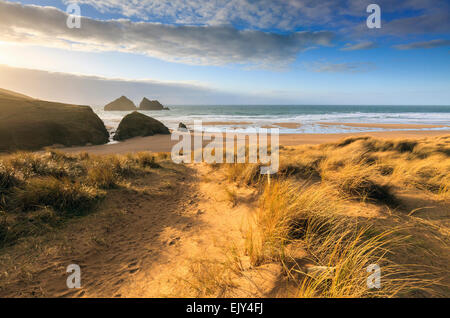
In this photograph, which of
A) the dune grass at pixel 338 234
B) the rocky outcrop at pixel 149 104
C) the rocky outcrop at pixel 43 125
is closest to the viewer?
the dune grass at pixel 338 234

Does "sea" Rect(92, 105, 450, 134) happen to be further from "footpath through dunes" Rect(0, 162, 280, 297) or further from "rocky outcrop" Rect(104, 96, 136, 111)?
"rocky outcrop" Rect(104, 96, 136, 111)

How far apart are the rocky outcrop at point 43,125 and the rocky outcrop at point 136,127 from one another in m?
2.29

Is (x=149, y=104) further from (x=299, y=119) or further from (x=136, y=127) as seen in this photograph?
(x=136, y=127)

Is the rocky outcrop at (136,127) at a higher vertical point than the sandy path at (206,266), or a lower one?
higher

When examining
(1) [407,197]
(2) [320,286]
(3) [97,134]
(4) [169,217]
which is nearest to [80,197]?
(4) [169,217]

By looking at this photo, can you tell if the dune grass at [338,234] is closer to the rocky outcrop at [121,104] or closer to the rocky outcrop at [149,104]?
the rocky outcrop at [149,104]

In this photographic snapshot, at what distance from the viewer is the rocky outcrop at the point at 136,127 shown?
20.0 meters

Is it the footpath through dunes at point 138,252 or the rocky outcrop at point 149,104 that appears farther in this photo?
the rocky outcrop at point 149,104

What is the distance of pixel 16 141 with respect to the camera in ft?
39.3

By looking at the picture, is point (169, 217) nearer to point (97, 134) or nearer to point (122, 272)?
point (122, 272)

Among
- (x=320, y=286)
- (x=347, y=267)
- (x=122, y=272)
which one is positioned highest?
(x=347, y=267)

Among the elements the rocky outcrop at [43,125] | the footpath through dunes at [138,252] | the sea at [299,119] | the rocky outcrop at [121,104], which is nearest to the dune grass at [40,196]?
the footpath through dunes at [138,252]

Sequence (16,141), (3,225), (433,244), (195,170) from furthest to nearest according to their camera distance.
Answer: (16,141)
(195,170)
(3,225)
(433,244)
